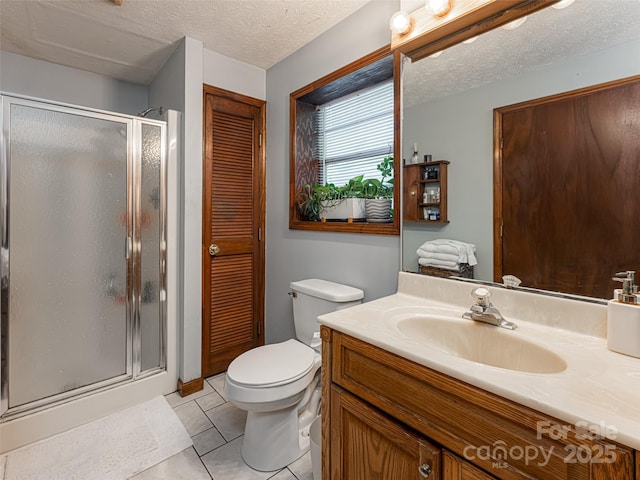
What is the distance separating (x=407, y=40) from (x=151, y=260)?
1857 mm

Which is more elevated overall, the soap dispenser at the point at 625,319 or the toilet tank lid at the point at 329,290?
the soap dispenser at the point at 625,319

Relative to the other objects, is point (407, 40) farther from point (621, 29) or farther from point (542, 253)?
point (542, 253)

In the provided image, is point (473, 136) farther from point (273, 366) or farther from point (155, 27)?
point (155, 27)

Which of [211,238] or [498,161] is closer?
[498,161]

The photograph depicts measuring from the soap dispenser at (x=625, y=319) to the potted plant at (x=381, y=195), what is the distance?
0.89 meters

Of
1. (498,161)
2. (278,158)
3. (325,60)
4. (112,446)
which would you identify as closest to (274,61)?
(325,60)

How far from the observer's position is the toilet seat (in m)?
1.30

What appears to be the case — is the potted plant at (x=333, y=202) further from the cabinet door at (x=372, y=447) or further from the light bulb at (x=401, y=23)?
the cabinet door at (x=372, y=447)

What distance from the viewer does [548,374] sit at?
761 millimetres

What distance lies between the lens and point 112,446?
1.53 m

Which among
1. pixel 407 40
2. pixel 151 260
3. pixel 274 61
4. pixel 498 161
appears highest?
pixel 274 61

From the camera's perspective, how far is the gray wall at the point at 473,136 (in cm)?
98

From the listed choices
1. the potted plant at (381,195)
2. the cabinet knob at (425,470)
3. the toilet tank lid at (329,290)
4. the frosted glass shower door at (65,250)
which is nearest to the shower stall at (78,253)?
the frosted glass shower door at (65,250)

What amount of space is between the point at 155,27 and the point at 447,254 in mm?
2041
